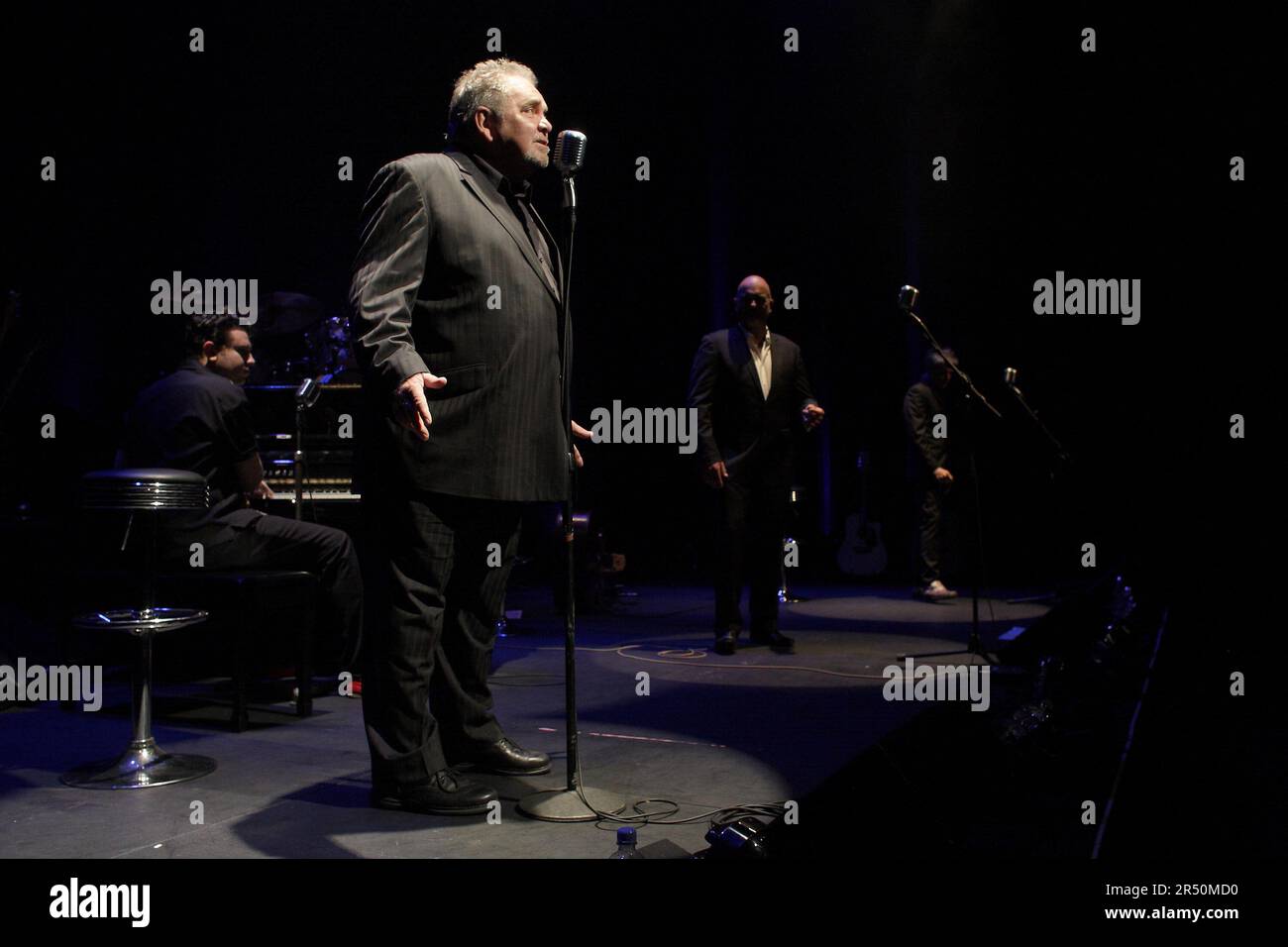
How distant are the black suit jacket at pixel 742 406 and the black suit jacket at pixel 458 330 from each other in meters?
2.73

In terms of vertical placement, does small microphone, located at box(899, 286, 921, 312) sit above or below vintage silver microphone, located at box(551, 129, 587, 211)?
below

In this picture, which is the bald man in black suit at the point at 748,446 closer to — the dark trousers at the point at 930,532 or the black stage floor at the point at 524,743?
the black stage floor at the point at 524,743

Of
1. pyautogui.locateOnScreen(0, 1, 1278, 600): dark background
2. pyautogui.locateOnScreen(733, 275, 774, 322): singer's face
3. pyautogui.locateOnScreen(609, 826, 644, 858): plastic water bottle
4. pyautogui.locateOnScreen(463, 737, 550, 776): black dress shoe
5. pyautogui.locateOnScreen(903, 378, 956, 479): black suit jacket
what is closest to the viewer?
pyautogui.locateOnScreen(609, 826, 644, 858): plastic water bottle

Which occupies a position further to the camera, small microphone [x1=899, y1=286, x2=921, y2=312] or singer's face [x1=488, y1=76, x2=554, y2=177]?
small microphone [x1=899, y1=286, x2=921, y2=312]

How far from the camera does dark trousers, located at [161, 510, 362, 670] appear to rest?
4.16 metres

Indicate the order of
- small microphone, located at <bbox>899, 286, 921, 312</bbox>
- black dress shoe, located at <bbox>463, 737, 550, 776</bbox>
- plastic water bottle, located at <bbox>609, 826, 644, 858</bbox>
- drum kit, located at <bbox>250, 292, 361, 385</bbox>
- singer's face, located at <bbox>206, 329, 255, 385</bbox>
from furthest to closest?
drum kit, located at <bbox>250, 292, 361, 385</bbox>
small microphone, located at <bbox>899, 286, 921, 312</bbox>
singer's face, located at <bbox>206, 329, 255, 385</bbox>
black dress shoe, located at <bbox>463, 737, 550, 776</bbox>
plastic water bottle, located at <bbox>609, 826, 644, 858</bbox>

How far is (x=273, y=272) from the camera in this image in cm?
850

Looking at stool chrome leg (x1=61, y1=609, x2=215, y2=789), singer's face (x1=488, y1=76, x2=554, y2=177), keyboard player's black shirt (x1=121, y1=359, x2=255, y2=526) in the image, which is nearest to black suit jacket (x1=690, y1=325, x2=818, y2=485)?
keyboard player's black shirt (x1=121, y1=359, x2=255, y2=526)

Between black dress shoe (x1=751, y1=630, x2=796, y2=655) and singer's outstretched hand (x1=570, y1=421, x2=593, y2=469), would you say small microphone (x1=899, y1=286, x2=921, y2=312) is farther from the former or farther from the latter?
singer's outstretched hand (x1=570, y1=421, x2=593, y2=469)

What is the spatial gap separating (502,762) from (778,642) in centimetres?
270

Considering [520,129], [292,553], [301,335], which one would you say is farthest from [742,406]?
[301,335]

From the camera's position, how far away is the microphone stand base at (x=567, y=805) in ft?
8.61
